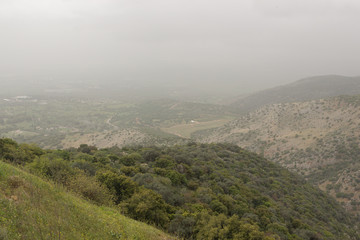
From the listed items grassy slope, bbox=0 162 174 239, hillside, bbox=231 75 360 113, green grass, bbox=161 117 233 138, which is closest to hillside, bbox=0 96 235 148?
green grass, bbox=161 117 233 138

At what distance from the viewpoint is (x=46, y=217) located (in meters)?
7.88

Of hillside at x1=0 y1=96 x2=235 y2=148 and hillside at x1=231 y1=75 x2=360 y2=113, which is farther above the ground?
hillside at x1=231 y1=75 x2=360 y2=113

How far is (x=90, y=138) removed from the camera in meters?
78.2

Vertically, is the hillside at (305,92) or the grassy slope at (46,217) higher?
the hillside at (305,92)

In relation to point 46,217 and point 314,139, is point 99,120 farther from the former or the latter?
point 46,217

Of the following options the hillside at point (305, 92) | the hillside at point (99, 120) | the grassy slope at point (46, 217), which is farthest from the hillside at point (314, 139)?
the hillside at point (305, 92)

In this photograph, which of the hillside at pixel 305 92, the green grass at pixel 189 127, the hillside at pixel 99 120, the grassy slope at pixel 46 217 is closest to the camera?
the grassy slope at pixel 46 217

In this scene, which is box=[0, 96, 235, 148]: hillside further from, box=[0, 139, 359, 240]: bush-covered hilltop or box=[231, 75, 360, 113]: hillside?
box=[0, 139, 359, 240]: bush-covered hilltop

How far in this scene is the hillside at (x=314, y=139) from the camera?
147 ft

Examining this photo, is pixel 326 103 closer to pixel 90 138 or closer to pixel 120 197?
pixel 120 197

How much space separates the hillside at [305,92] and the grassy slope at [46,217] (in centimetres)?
14290

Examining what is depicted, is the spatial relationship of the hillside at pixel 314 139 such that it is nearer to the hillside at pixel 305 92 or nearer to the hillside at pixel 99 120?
the hillside at pixel 99 120

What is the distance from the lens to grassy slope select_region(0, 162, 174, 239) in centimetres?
697

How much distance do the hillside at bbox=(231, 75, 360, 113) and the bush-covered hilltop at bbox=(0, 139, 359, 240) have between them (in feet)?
383
